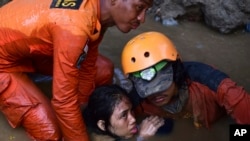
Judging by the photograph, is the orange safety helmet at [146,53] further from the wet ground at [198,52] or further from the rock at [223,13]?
the rock at [223,13]

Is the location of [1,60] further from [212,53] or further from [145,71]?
[212,53]

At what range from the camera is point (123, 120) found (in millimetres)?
3244

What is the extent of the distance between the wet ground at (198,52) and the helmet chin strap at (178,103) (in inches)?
5.1

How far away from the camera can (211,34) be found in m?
4.74

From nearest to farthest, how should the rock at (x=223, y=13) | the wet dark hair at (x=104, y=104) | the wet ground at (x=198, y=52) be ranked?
the wet dark hair at (x=104, y=104) < the wet ground at (x=198, y=52) < the rock at (x=223, y=13)

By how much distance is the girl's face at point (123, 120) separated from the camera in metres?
3.21

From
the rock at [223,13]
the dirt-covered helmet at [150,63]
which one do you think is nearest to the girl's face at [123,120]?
the dirt-covered helmet at [150,63]

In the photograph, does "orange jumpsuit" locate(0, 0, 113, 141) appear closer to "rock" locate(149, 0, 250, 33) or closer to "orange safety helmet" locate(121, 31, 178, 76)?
"orange safety helmet" locate(121, 31, 178, 76)

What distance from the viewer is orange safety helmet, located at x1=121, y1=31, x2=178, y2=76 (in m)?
3.04

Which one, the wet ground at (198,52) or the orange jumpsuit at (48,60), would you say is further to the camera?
the wet ground at (198,52)

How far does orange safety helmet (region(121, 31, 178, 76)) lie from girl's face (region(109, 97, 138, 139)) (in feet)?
0.85

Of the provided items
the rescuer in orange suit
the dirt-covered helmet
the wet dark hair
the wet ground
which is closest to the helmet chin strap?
the wet ground

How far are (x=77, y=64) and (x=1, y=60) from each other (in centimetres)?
74

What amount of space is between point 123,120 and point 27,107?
72 cm
